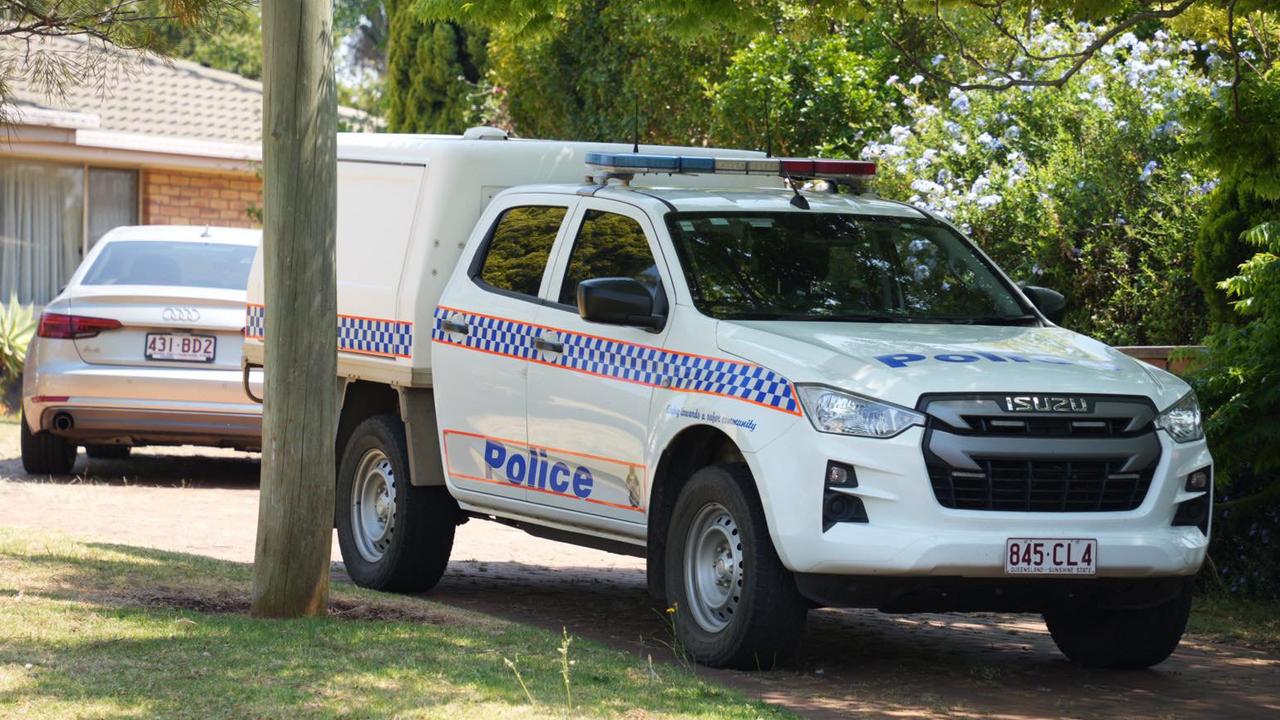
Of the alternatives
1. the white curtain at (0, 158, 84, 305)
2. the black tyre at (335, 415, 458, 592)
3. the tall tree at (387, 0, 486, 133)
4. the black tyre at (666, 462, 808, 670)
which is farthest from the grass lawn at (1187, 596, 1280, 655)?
the white curtain at (0, 158, 84, 305)

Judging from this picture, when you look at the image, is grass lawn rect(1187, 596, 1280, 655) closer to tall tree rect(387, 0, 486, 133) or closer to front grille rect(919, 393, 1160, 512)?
front grille rect(919, 393, 1160, 512)

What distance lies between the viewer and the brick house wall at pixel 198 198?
76.4 feet

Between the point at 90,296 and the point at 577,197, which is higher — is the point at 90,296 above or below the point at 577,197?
Result: below

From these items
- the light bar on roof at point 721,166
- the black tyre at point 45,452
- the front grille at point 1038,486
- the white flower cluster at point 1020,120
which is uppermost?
the white flower cluster at point 1020,120

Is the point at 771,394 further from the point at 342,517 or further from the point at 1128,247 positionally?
the point at 1128,247

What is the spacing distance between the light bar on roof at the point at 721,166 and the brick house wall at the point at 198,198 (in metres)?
15.4

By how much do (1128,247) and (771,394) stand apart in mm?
5396

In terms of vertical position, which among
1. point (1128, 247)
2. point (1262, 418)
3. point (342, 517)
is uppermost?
point (1128, 247)

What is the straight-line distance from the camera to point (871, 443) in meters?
6.74

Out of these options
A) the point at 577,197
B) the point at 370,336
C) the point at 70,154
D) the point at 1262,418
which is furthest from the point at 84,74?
the point at 70,154

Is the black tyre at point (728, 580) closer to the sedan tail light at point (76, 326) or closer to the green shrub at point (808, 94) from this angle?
the sedan tail light at point (76, 326)

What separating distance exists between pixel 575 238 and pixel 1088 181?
15.2ft

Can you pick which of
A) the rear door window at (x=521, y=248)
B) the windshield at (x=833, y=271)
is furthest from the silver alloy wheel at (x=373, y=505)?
the windshield at (x=833, y=271)

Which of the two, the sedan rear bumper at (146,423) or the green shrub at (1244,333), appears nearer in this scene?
the green shrub at (1244,333)
